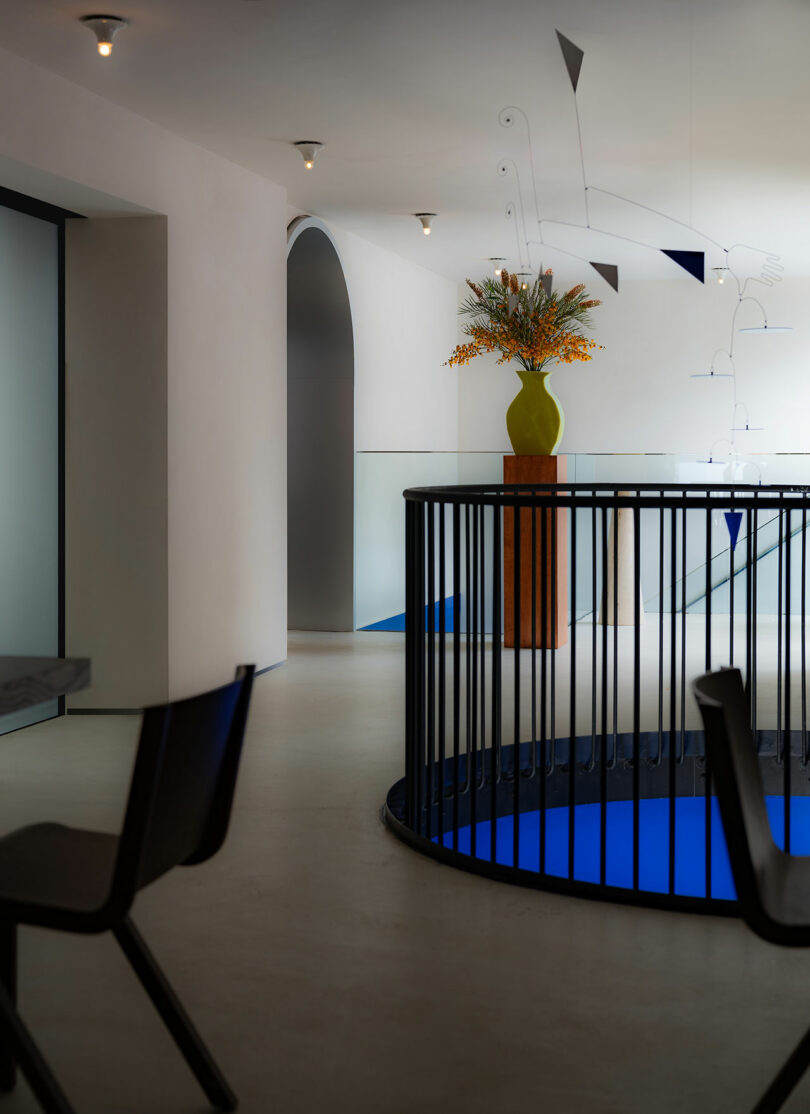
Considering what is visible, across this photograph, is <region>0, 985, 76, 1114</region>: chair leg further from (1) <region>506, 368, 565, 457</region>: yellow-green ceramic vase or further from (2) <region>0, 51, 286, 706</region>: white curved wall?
(1) <region>506, 368, 565, 457</region>: yellow-green ceramic vase

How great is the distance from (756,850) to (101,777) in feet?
10.1

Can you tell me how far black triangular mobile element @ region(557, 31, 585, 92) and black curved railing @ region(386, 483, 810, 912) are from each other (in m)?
1.49

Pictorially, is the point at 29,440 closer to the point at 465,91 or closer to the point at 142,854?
the point at 465,91

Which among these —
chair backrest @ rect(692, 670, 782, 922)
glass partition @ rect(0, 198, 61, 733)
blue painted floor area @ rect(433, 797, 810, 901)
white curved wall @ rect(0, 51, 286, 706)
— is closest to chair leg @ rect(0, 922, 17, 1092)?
chair backrest @ rect(692, 670, 782, 922)

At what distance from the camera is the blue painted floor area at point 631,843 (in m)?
4.38

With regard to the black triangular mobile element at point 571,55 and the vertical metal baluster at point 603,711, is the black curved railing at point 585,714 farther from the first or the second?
the black triangular mobile element at point 571,55

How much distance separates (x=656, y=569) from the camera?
859cm

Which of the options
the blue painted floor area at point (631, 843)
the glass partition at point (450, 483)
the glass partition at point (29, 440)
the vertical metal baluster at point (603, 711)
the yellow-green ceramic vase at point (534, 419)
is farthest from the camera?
the glass partition at point (450, 483)

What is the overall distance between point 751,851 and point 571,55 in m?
3.28

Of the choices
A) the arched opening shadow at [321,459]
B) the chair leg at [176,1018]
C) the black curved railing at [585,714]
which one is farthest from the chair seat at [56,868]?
the arched opening shadow at [321,459]

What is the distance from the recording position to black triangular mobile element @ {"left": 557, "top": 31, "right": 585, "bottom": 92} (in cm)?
417

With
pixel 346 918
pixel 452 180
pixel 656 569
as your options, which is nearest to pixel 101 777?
pixel 346 918

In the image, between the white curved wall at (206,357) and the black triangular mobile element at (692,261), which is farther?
the black triangular mobile element at (692,261)

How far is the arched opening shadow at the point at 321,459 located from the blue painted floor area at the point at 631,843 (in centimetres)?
354
